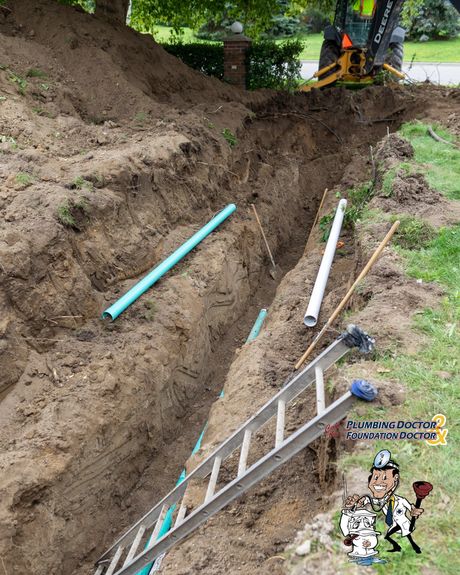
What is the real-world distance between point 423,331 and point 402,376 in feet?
2.60

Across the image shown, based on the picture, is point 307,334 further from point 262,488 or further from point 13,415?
point 13,415

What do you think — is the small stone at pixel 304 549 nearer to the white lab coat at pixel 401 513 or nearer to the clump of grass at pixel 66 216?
the white lab coat at pixel 401 513

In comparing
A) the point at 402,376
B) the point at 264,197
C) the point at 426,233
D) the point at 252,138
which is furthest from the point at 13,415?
the point at 252,138

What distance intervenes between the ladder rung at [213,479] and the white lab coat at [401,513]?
1186 mm

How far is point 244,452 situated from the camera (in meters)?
3.96

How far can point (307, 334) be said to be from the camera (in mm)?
6449

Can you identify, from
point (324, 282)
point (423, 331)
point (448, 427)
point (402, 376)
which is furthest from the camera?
point (324, 282)

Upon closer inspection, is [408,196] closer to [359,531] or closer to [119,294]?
[119,294]

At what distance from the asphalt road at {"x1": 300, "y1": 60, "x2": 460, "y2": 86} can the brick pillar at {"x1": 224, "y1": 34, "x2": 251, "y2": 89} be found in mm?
8004

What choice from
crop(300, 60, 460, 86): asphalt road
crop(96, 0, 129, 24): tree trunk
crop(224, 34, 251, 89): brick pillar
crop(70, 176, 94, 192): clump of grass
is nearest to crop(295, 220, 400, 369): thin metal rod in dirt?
crop(70, 176, 94, 192): clump of grass

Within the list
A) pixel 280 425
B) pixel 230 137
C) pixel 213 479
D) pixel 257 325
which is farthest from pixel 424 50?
pixel 213 479

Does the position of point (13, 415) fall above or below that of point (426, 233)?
below

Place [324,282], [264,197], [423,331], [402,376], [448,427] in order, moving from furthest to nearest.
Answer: [264,197], [324,282], [423,331], [402,376], [448,427]

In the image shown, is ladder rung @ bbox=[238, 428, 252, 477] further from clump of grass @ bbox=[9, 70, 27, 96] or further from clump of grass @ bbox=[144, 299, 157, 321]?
clump of grass @ bbox=[9, 70, 27, 96]
